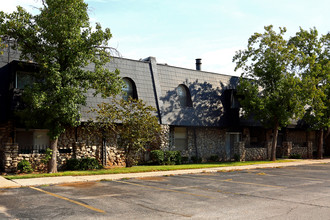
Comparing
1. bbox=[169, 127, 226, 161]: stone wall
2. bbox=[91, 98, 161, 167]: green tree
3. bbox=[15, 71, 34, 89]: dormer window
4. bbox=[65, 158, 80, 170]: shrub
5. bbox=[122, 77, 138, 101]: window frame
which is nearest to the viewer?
bbox=[15, 71, 34, 89]: dormer window

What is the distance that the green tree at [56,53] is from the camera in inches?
622

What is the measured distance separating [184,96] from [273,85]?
280 inches

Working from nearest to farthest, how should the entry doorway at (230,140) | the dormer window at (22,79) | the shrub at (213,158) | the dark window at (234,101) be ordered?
the dormer window at (22,79)
the shrub at (213,158)
the dark window at (234,101)
the entry doorway at (230,140)

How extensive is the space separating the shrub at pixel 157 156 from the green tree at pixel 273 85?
26.1 feet

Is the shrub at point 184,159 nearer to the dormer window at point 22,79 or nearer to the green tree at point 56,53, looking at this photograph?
the green tree at point 56,53

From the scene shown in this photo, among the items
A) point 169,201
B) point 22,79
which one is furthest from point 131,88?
point 169,201

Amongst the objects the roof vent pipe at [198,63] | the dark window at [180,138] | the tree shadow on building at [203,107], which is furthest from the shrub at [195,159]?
the roof vent pipe at [198,63]

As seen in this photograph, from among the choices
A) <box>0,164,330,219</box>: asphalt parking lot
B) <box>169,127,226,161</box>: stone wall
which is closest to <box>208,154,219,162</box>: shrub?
<box>169,127,226,161</box>: stone wall

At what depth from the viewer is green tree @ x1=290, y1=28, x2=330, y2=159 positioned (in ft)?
89.0

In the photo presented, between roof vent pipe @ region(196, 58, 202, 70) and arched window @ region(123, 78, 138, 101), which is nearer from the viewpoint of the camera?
arched window @ region(123, 78, 138, 101)

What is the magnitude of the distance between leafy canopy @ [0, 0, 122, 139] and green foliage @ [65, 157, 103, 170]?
8.48 ft

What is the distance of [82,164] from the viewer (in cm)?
1884

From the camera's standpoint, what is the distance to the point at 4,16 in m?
15.6

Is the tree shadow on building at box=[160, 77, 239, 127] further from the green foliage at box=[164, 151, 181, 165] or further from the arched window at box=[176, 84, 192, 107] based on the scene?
the green foliage at box=[164, 151, 181, 165]
